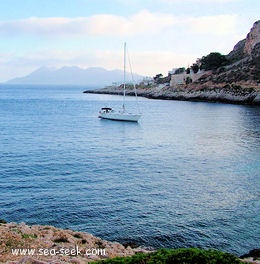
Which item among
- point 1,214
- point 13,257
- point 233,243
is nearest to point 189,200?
point 233,243

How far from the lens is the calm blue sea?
16484 millimetres

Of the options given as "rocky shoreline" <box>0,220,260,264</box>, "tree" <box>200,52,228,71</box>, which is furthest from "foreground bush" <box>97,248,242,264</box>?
"tree" <box>200,52,228,71</box>

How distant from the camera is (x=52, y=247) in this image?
12.0m

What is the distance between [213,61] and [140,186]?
107 metres

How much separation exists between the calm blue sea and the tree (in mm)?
83609

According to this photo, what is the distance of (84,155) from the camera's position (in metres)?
30.9

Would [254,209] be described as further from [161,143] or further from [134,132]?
[134,132]

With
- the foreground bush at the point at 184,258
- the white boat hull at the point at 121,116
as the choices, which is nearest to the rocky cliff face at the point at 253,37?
the white boat hull at the point at 121,116

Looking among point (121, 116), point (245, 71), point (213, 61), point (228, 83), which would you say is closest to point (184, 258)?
→ point (121, 116)

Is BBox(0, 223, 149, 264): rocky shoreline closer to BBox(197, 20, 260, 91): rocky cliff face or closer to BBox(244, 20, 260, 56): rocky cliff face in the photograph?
BBox(197, 20, 260, 91): rocky cliff face

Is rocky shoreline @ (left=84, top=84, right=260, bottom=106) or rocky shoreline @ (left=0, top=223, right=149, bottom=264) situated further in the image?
rocky shoreline @ (left=84, top=84, right=260, bottom=106)

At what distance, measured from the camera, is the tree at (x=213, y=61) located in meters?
122

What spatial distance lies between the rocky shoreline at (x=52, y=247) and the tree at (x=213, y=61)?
114 meters

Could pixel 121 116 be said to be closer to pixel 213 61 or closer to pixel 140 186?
pixel 140 186
